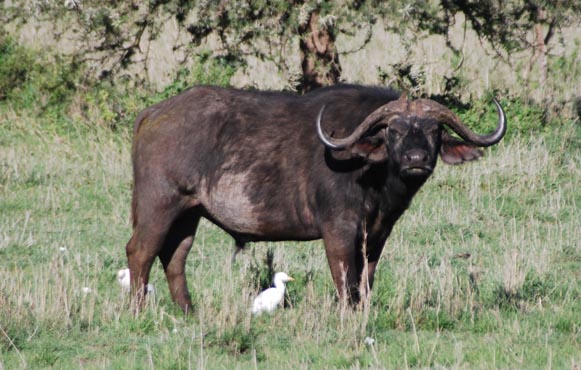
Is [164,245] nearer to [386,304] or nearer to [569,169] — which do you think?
[386,304]

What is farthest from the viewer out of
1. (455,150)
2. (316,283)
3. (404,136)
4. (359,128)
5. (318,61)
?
(318,61)

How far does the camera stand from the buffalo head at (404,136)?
24.7ft

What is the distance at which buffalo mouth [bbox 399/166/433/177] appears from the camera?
742 cm

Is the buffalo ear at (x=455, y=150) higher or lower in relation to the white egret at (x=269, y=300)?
higher

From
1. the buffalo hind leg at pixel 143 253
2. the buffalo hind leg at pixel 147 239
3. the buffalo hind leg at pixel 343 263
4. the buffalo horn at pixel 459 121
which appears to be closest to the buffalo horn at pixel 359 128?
the buffalo horn at pixel 459 121

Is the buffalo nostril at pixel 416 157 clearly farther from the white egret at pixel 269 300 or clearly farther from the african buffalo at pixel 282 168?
the white egret at pixel 269 300

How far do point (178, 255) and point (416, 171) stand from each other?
7.31 feet

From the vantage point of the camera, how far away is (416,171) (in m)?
7.43

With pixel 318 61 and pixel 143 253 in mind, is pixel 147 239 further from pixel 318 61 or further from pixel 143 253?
pixel 318 61

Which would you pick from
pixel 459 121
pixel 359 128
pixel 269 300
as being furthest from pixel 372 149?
pixel 269 300

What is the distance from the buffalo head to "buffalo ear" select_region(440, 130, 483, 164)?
0.03 metres

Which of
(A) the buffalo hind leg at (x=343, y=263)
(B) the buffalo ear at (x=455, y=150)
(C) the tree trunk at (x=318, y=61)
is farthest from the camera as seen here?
(C) the tree trunk at (x=318, y=61)

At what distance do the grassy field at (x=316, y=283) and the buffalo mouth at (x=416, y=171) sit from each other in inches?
32.2

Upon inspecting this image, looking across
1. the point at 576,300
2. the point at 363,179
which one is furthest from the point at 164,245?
the point at 576,300
